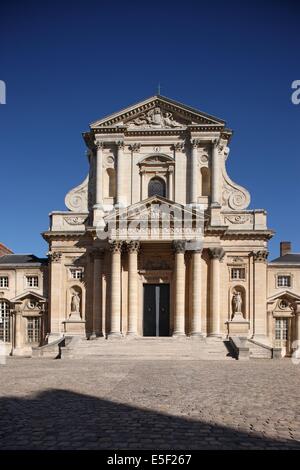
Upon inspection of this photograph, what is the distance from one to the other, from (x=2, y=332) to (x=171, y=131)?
65.3 feet

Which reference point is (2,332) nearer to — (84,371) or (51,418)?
(84,371)

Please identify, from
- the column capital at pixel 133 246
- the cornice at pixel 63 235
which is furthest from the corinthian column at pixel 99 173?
the column capital at pixel 133 246

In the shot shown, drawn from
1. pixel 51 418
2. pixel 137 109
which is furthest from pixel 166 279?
pixel 51 418

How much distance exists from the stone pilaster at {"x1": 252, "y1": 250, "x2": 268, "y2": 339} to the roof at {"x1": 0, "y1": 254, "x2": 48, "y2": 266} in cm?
1609

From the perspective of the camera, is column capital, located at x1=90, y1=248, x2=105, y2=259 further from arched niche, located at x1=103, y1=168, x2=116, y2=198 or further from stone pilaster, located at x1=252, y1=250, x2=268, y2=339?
stone pilaster, located at x1=252, y1=250, x2=268, y2=339

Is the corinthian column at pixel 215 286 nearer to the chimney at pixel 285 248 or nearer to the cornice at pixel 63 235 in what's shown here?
the cornice at pixel 63 235

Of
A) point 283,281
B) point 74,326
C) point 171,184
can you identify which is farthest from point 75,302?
point 283,281

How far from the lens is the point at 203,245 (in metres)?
37.2

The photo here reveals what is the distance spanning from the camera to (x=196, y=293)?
120ft

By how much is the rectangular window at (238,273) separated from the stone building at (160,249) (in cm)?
7

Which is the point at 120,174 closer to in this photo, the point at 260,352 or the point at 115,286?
the point at 115,286

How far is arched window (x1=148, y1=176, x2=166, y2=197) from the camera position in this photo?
39.8 meters

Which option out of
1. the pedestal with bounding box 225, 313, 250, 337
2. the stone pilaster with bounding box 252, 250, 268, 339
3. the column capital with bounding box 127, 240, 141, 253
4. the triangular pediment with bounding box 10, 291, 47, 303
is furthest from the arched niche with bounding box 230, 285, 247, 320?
the triangular pediment with bounding box 10, 291, 47, 303
